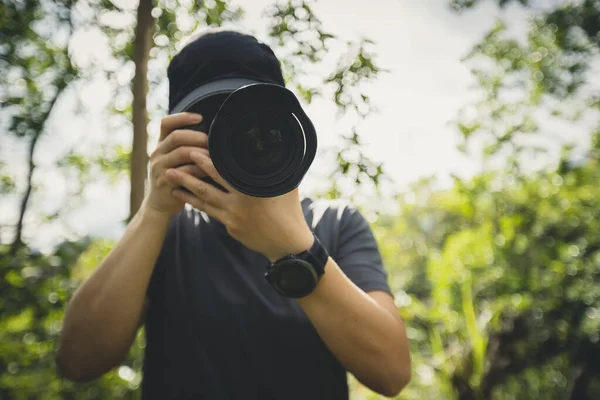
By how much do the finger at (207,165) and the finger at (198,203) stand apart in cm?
6

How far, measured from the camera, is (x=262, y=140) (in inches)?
35.8

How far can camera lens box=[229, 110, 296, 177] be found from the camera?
88 cm

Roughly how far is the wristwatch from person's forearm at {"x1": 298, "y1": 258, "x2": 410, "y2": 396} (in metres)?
0.03

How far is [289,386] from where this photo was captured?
39.0 inches

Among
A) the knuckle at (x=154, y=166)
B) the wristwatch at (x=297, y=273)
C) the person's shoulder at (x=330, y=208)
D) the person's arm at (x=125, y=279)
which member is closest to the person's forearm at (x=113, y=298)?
the person's arm at (x=125, y=279)

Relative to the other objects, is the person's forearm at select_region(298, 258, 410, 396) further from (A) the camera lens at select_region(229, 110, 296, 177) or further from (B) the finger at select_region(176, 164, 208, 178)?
(B) the finger at select_region(176, 164, 208, 178)

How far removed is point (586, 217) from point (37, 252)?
5131 millimetres

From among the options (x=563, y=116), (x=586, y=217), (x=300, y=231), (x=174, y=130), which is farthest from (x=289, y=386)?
(x=563, y=116)

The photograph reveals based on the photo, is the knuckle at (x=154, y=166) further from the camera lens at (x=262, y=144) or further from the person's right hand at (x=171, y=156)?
the camera lens at (x=262, y=144)

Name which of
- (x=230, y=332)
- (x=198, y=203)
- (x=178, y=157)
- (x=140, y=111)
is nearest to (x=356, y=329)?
(x=230, y=332)

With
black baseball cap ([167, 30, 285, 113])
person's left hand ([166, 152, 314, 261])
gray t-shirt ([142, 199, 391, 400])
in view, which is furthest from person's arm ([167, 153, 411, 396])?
black baseball cap ([167, 30, 285, 113])

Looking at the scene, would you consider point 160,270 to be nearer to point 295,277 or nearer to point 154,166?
point 154,166

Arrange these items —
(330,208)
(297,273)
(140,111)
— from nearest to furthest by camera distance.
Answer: (297,273) < (330,208) < (140,111)

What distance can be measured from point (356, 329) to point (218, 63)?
2.60 feet
